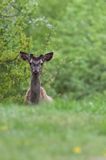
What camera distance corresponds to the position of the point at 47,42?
22.5m

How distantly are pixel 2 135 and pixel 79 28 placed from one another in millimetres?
26016

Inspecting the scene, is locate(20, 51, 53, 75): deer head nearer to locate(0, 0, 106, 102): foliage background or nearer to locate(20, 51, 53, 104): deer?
locate(20, 51, 53, 104): deer

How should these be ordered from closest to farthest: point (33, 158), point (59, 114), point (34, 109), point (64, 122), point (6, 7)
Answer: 1. point (33, 158)
2. point (64, 122)
3. point (59, 114)
4. point (34, 109)
5. point (6, 7)

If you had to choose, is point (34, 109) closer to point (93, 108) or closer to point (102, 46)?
point (93, 108)

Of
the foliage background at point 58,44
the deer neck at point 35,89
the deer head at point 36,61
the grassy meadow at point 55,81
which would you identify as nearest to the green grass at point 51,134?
the grassy meadow at point 55,81

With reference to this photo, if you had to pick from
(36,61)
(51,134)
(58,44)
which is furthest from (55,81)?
(51,134)

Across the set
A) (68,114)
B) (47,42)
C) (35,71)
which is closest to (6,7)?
(47,42)

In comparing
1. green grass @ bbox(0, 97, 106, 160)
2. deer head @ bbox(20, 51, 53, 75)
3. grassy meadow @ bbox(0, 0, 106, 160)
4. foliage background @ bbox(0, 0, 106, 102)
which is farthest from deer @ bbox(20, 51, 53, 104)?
foliage background @ bbox(0, 0, 106, 102)

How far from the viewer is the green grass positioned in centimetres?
812

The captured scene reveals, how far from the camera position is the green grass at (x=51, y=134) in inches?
320

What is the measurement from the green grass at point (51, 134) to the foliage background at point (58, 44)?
9.21 meters

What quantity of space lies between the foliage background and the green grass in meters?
9.21

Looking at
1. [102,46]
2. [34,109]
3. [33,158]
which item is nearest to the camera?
[33,158]

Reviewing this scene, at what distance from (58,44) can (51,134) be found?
2300 cm
